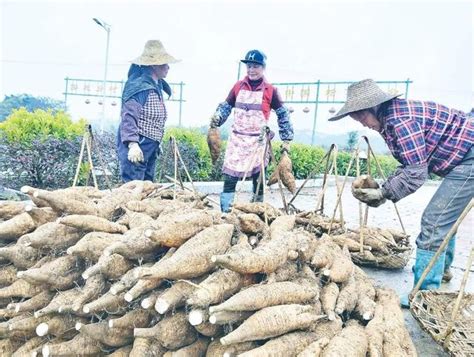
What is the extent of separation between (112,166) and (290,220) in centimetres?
506

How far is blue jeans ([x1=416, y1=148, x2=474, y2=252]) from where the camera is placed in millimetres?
2869

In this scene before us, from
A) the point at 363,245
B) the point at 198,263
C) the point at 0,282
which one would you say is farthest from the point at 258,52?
the point at 0,282

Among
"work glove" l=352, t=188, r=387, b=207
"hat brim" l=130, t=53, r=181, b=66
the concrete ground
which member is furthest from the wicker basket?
"hat brim" l=130, t=53, r=181, b=66

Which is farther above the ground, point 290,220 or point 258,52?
point 258,52

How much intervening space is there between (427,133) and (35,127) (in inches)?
215

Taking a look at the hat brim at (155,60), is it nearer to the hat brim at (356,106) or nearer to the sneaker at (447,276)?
the hat brim at (356,106)

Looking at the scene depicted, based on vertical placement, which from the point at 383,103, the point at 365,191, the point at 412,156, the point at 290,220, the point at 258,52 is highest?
the point at 258,52

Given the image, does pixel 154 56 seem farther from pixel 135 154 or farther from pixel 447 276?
pixel 447 276

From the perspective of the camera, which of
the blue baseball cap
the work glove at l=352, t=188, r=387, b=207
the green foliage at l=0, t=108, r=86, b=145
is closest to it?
the work glove at l=352, t=188, r=387, b=207

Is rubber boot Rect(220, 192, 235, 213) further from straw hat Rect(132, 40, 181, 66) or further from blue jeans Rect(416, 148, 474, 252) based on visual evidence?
blue jeans Rect(416, 148, 474, 252)

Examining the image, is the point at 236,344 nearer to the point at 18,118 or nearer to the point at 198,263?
the point at 198,263

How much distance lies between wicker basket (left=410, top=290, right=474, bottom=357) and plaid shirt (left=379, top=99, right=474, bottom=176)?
0.90 meters

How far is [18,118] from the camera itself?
6.04 meters

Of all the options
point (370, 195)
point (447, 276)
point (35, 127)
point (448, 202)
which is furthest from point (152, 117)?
point (447, 276)
